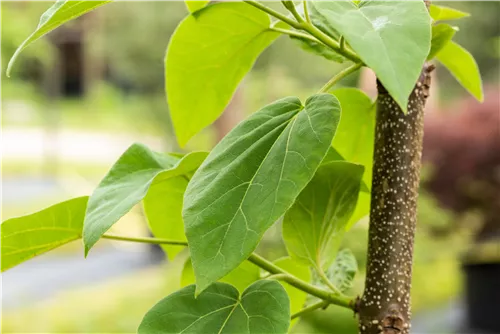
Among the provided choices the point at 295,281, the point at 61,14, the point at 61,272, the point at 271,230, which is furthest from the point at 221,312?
the point at 61,272

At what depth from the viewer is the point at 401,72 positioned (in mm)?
234

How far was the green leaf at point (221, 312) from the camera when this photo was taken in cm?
33

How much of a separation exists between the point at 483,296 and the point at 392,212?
2953 millimetres

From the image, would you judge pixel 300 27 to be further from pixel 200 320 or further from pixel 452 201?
pixel 452 201

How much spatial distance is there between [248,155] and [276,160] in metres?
0.02

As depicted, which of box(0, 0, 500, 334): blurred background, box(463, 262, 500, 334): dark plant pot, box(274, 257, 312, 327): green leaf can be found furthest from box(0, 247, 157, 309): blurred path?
box(274, 257, 312, 327): green leaf

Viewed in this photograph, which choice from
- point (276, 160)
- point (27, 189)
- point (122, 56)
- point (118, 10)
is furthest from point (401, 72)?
point (27, 189)

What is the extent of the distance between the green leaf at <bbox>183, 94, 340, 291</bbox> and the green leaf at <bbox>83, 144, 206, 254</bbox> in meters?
0.04

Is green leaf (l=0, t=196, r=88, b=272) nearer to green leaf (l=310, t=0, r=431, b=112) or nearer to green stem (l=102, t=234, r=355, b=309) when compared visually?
green stem (l=102, t=234, r=355, b=309)

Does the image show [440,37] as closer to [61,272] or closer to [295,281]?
[295,281]

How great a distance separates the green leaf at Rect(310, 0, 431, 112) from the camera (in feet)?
0.76

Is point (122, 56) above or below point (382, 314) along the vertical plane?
below

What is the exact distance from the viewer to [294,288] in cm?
49

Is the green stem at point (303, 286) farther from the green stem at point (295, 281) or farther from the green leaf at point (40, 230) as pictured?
the green leaf at point (40, 230)
